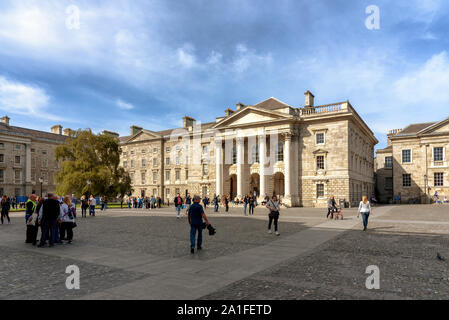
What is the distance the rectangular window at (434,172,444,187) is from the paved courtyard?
38119mm

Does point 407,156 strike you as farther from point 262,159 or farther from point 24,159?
point 24,159

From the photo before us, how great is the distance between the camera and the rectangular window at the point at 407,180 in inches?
1848

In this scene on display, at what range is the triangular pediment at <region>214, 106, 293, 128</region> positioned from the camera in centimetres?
3934

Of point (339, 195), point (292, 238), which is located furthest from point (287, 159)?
point (292, 238)

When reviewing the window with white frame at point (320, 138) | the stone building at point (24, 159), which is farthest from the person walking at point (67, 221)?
the stone building at point (24, 159)

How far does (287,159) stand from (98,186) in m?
23.7

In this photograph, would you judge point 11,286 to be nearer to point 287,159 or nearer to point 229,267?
point 229,267

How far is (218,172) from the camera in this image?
44.8 m

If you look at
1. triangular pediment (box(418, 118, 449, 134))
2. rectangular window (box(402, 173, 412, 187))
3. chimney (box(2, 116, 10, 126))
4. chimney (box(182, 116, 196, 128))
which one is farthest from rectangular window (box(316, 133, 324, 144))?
chimney (box(2, 116, 10, 126))

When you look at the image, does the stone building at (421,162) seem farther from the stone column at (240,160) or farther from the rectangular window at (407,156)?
the stone column at (240,160)

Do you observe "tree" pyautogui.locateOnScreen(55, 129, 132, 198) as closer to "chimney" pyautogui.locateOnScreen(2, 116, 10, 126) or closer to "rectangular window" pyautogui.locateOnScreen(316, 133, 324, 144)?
"rectangular window" pyautogui.locateOnScreen(316, 133, 324, 144)

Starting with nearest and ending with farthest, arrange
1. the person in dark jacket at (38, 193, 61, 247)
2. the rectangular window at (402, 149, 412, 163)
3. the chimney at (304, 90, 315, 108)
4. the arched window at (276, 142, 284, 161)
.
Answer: the person in dark jacket at (38, 193, 61, 247) → the arched window at (276, 142, 284, 161) → the chimney at (304, 90, 315, 108) → the rectangular window at (402, 149, 412, 163)

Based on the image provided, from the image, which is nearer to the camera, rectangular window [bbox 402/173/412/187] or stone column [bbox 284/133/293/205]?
stone column [bbox 284/133/293/205]

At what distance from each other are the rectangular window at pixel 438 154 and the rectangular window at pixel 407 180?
14.0ft
